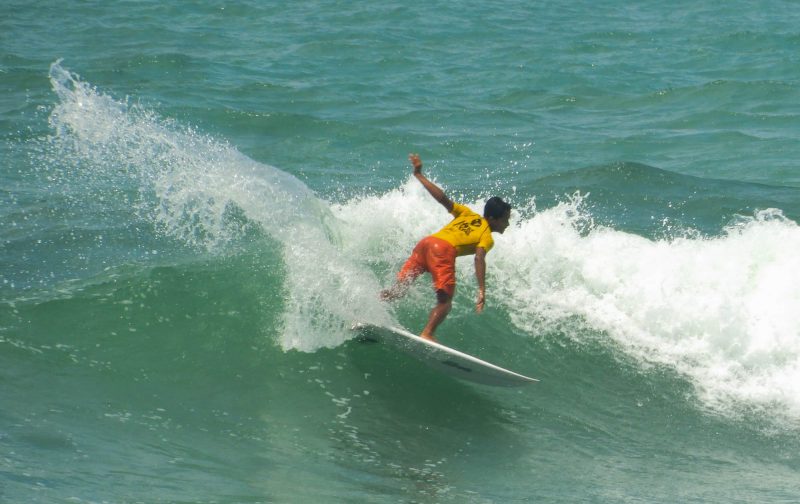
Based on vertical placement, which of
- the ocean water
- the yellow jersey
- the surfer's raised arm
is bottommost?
the ocean water

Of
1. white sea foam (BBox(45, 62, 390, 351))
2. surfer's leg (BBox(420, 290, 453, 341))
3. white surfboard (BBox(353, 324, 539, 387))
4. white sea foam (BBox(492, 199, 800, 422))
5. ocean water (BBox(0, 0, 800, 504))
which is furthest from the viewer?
white sea foam (BBox(492, 199, 800, 422))

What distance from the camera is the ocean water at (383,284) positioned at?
24.1 ft

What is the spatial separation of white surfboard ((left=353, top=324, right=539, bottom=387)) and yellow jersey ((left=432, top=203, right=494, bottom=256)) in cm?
87

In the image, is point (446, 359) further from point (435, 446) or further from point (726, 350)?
point (726, 350)

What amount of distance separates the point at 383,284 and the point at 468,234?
7.30 ft

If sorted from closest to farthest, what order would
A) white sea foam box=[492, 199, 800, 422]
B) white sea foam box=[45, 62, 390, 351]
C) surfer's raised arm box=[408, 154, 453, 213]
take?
surfer's raised arm box=[408, 154, 453, 213]
white sea foam box=[45, 62, 390, 351]
white sea foam box=[492, 199, 800, 422]

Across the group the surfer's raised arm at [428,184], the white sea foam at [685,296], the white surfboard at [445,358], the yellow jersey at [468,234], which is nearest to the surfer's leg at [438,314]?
the white surfboard at [445,358]

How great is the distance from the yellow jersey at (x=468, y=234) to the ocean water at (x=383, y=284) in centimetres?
88

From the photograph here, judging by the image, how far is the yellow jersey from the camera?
856cm

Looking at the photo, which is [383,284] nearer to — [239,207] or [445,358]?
[239,207]

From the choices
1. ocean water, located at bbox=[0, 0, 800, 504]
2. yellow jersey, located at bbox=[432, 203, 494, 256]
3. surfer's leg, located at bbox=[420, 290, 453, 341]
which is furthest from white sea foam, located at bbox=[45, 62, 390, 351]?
yellow jersey, located at bbox=[432, 203, 494, 256]

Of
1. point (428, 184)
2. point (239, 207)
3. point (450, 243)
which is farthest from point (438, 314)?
point (239, 207)

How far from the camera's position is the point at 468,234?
8602 mm

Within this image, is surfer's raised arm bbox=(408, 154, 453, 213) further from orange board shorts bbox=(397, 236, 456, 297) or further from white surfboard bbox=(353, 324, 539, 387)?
white surfboard bbox=(353, 324, 539, 387)
